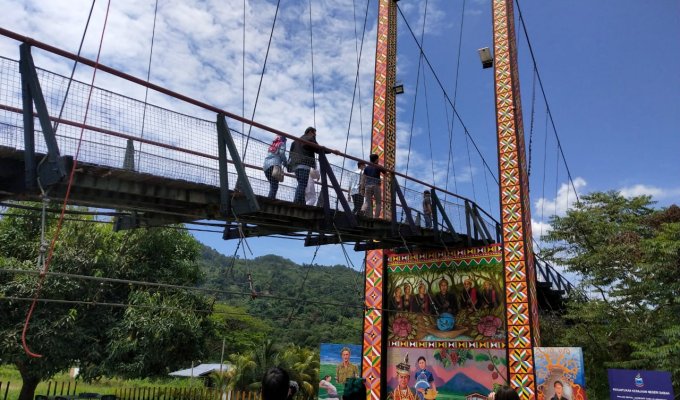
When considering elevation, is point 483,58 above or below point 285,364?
above

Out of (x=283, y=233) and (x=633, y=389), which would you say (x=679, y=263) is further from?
(x=283, y=233)

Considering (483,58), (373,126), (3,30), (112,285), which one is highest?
(483,58)

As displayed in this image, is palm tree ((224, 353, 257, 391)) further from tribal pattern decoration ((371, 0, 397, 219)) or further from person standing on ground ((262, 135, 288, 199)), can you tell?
person standing on ground ((262, 135, 288, 199))

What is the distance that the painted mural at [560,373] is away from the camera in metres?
7.82

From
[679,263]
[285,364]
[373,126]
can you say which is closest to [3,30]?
[373,126]

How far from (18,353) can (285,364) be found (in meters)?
11.2

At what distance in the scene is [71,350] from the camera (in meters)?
15.1

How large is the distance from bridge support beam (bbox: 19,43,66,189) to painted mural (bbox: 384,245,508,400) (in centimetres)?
670

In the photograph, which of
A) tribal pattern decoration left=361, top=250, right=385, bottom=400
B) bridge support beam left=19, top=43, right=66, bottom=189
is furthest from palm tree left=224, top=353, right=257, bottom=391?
bridge support beam left=19, top=43, right=66, bottom=189

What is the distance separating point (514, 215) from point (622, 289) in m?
5.06

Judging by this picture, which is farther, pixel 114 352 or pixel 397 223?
pixel 114 352

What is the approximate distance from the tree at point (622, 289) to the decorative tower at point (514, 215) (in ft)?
8.81

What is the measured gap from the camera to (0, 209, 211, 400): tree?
14.6 meters

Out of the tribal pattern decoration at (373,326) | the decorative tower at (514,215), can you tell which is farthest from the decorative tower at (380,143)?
the decorative tower at (514,215)
